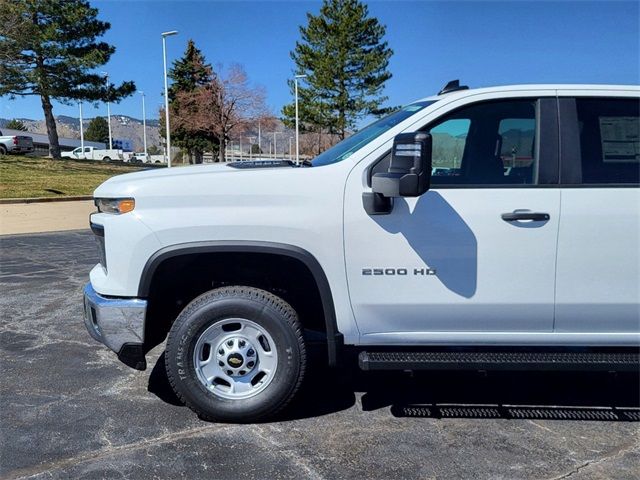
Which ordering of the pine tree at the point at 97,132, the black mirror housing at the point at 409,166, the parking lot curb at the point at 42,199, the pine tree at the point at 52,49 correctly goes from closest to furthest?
the black mirror housing at the point at 409,166 → the parking lot curb at the point at 42,199 → the pine tree at the point at 52,49 → the pine tree at the point at 97,132

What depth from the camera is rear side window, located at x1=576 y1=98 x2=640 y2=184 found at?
10.8 feet

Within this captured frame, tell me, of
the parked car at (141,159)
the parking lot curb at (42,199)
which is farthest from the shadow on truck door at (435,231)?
the parked car at (141,159)

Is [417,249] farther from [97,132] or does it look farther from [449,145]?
[97,132]

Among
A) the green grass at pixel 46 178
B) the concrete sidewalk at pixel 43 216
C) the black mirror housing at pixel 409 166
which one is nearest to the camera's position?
the black mirror housing at pixel 409 166

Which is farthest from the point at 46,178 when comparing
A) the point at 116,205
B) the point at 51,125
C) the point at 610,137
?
the point at 610,137

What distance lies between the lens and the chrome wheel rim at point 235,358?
11.0 ft

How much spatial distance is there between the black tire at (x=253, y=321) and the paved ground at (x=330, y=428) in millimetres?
141

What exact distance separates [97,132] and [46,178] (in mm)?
88528

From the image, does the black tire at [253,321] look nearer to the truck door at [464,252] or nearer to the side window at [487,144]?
the truck door at [464,252]

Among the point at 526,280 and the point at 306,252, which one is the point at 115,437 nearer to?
the point at 306,252

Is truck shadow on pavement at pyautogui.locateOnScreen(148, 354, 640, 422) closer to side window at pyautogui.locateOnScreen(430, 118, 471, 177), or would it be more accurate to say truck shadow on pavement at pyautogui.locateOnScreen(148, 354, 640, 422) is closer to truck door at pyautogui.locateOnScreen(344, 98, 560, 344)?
truck door at pyautogui.locateOnScreen(344, 98, 560, 344)

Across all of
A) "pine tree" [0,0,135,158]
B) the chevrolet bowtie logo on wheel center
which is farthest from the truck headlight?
"pine tree" [0,0,135,158]

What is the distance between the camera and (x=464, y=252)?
3174 millimetres

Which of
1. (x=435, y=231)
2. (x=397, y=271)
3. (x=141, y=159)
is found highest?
(x=141, y=159)
